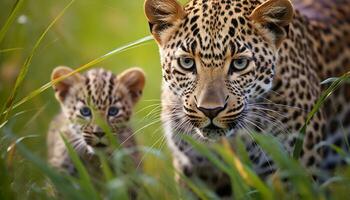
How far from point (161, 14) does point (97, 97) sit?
1493 mm

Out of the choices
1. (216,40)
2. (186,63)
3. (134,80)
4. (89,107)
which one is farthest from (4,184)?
(134,80)

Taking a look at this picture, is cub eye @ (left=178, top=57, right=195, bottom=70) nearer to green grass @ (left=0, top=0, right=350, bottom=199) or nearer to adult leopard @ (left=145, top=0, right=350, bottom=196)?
adult leopard @ (left=145, top=0, right=350, bottom=196)

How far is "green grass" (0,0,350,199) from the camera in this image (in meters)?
6.25

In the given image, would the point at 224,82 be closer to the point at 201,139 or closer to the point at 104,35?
the point at 201,139

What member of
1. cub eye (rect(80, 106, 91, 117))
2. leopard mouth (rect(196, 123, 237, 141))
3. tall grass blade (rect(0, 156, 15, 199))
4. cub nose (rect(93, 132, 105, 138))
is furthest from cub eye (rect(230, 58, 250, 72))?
tall grass blade (rect(0, 156, 15, 199))

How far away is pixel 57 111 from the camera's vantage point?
496 inches

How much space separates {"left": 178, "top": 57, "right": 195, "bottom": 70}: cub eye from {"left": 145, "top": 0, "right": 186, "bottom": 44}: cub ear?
0.39 meters

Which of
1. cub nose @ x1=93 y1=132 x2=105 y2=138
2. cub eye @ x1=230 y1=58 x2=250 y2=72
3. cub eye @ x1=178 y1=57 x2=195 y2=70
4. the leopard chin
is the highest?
cub eye @ x1=178 y1=57 x2=195 y2=70

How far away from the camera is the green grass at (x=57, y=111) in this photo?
6.25m

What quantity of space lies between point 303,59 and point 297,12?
2.45 feet

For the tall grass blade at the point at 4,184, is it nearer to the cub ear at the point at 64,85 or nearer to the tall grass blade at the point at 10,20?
the tall grass blade at the point at 10,20

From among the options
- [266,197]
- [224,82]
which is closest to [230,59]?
[224,82]

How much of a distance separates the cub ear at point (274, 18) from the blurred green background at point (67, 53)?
1329 mm

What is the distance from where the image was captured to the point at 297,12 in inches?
372
